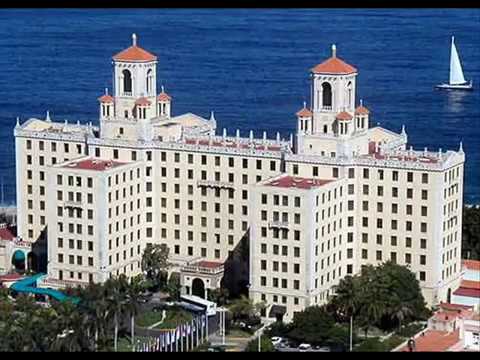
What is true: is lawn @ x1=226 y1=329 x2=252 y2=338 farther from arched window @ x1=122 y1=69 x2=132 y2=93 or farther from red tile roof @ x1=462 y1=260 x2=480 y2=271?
arched window @ x1=122 y1=69 x2=132 y2=93

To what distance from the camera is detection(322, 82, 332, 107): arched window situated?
2603 centimetres

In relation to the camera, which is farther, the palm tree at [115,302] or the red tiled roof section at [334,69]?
the red tiled roof section at [334,69]

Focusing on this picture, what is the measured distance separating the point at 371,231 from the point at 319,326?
396cm

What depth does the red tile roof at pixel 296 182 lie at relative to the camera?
24.8 meters

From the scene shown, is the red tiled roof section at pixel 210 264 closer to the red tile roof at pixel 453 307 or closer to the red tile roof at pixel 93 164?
the red tile roof at pixel 93 164

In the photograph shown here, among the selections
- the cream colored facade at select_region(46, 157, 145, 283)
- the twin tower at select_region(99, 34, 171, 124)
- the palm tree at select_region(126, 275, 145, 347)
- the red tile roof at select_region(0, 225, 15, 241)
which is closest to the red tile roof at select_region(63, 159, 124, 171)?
the cream colored facade at select_region(46, 157, 145, 283)

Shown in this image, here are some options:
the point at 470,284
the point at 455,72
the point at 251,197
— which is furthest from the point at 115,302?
the point at 455,72

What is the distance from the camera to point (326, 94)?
26172mm

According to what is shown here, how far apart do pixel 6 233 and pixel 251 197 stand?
8.48m

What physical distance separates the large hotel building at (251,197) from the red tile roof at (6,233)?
137 cm

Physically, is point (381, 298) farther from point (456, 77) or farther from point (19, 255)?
point (456, 77)

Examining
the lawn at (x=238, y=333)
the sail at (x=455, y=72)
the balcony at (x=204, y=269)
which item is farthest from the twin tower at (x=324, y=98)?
the sail at (x=455, y=72)

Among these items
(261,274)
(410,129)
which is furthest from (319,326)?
(410,129)
